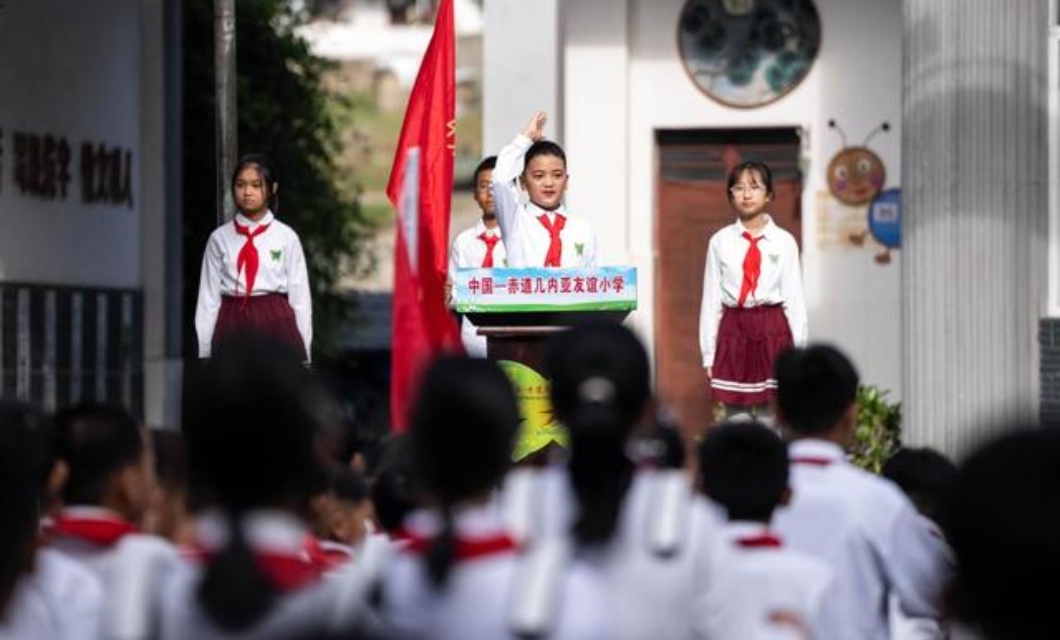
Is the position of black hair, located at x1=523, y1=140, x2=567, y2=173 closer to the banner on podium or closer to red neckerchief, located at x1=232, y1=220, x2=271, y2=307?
the banner on podium

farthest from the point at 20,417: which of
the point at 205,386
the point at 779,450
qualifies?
the point at 779,450

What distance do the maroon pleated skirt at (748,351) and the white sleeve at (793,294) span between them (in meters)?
0.03

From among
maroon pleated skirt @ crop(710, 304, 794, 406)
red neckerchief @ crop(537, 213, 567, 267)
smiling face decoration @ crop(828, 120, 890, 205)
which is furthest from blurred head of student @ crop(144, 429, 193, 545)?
smiling face decoration @ crop(828, 120, 890, 205)

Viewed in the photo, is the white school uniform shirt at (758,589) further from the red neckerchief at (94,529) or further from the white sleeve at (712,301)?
the white sleeve at (712,301)

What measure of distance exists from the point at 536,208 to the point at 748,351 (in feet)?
4.92

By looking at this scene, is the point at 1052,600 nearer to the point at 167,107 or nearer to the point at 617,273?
the point at 617,273

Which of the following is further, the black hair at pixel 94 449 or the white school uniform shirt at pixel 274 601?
the black hair at pixel 94 449

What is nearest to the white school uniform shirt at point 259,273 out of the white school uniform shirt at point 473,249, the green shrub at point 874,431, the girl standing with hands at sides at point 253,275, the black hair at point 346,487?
the girl standing with hands at sides at point 253,275

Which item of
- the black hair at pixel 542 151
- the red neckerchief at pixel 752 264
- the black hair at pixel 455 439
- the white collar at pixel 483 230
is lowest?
the black hair at pixel 455 439

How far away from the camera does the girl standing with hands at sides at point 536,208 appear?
35.9 feet

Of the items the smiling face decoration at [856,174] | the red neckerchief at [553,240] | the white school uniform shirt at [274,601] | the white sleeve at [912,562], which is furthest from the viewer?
the smiling face decoration at [856,174]

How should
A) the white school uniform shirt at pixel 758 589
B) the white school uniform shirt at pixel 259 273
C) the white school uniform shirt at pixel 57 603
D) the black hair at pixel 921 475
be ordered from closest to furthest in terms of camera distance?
the white school uniform shirt at pixel 758 589 < the white school uniform shirt at pixel 57 603 < the black hair at pixel 921 475 < the white school uniform shirt at pixel 259 273

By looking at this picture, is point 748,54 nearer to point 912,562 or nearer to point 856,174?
point 856,174

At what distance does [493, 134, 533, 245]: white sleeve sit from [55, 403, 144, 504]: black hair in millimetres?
5231
